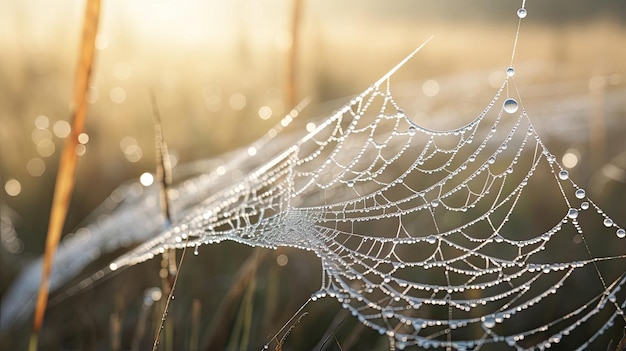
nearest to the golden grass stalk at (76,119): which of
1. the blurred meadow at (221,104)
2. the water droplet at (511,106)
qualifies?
the blurred meadow at (221,104)

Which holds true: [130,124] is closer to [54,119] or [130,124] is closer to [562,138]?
[54,119]

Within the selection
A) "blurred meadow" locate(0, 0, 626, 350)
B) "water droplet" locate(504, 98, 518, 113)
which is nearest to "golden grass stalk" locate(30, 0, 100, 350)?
"blurred meadow" locate(0, 0, 626, 350)

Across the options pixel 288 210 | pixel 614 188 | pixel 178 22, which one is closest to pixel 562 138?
pixel 614 188

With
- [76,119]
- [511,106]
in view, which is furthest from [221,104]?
[511,106]

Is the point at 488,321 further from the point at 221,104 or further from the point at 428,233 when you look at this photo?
the point at 221,104

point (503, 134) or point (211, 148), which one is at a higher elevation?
point (211, 148)
